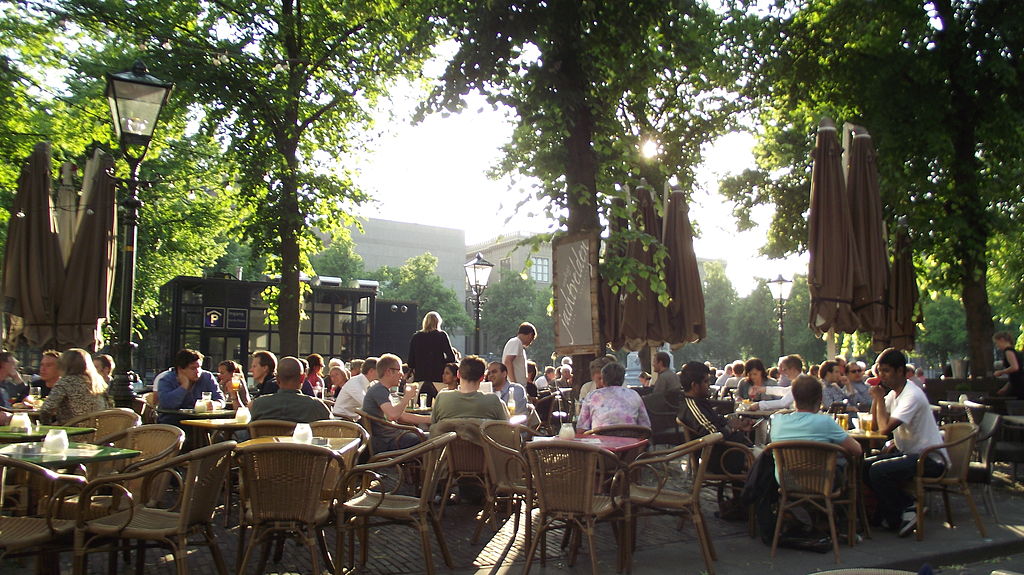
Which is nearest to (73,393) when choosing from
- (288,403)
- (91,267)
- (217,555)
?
(288,403)

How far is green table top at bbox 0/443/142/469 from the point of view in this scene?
15.5ft

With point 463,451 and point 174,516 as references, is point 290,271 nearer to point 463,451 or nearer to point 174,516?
point 463,451

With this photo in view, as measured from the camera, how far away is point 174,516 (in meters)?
4.89

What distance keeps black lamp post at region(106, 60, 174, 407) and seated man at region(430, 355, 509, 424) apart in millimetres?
3534

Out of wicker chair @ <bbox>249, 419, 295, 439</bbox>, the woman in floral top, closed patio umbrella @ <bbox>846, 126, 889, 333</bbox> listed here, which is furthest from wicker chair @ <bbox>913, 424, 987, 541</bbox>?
the woman in floral top

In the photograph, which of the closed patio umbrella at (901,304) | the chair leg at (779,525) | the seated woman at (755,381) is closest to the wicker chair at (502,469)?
the chair leg at (779,525)

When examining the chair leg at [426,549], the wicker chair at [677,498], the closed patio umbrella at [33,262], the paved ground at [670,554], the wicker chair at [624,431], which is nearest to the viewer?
the chair leg at [426,549]

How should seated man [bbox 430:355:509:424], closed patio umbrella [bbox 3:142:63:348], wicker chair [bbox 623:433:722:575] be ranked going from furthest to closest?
1. closed patio umbrella [bbox 3:142:63:348]
2. seated man [bbox 430:355:509:424]
3. wicker chair [bbox 623:433:722:575]

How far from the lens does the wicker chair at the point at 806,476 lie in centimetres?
623

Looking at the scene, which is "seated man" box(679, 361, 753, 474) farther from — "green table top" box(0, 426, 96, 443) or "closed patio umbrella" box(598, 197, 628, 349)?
"green table top" box(0, 426, 96, 443)

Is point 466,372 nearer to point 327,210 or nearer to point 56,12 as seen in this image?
point 327,210

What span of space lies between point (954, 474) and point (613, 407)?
315 cm

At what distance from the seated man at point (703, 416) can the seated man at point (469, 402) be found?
5.78 ft

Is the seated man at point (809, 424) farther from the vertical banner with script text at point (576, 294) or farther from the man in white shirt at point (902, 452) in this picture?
the vertical banner with script text at point (576, 294)
